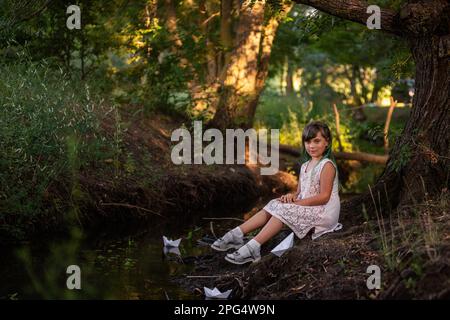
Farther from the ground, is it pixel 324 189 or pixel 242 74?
pixel 242 74

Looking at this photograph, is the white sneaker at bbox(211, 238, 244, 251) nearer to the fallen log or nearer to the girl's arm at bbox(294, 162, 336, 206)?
the girl's arm at bbox(294, 162, 336, 206)

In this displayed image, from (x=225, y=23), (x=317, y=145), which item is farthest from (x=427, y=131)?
(x=225, y=23)

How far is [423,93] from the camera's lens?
21.9 ft

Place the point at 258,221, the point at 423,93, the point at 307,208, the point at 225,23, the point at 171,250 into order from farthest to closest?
the point at 225,23, the point at 171,250, the point at 423,93, the point at 258,221, the point at 307,208

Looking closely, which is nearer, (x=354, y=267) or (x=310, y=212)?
(x=354, y=267)

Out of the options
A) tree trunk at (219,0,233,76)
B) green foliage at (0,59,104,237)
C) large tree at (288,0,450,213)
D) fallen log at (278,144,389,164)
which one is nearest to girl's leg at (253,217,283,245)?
large tree at (288,0,450,213)

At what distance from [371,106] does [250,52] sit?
7.53 m

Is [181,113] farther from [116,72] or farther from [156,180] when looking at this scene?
[156,180]

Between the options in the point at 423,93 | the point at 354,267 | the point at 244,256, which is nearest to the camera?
the point at 354,267

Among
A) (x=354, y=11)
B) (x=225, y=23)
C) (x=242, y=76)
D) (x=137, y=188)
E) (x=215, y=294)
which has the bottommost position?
(x=215, y=294)

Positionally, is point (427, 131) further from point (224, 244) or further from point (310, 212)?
point (224, 244)

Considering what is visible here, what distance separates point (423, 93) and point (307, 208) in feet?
5.18

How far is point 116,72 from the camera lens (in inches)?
496

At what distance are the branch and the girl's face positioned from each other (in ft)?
3.86
